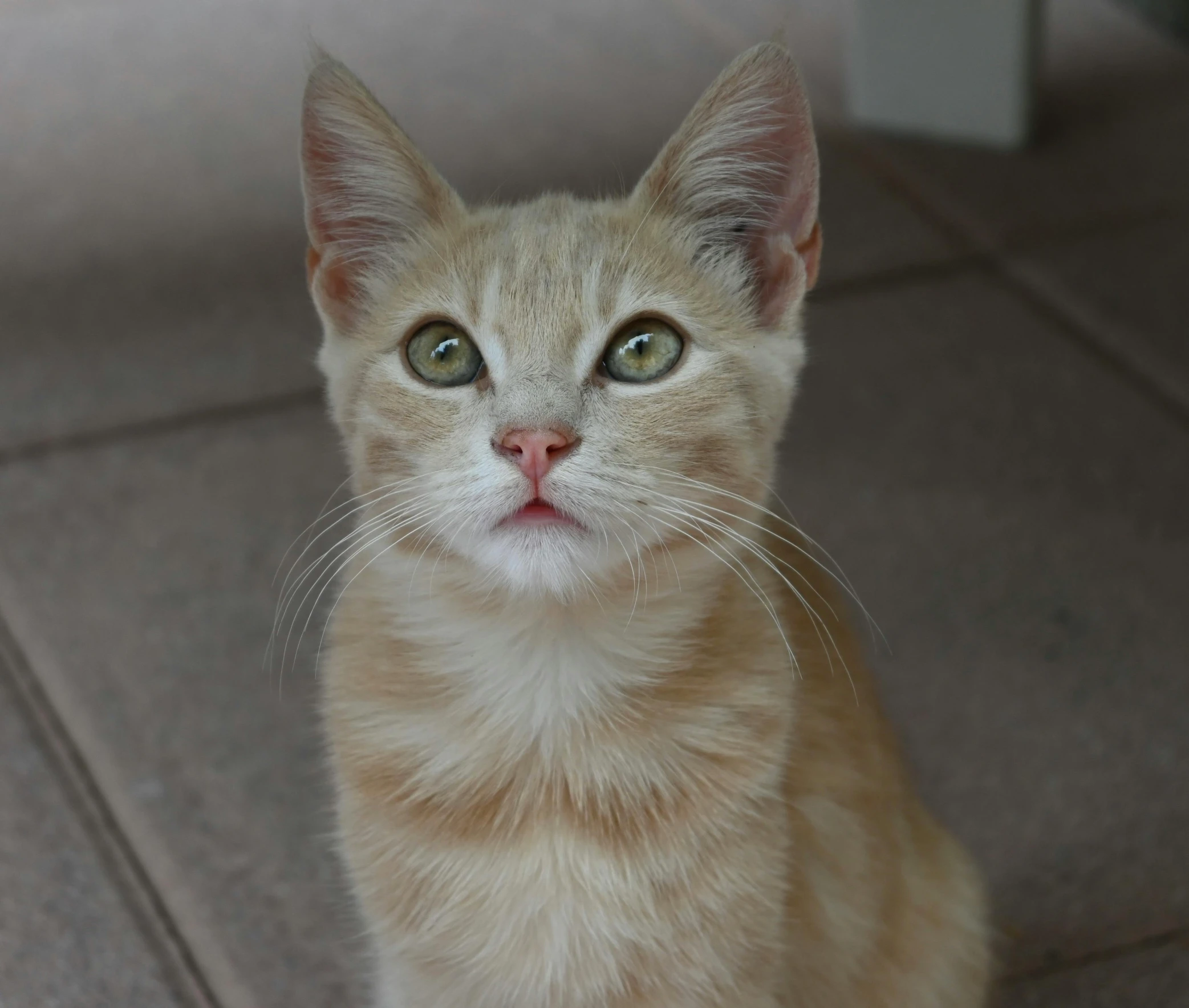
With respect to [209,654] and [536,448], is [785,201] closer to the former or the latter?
[536,448]

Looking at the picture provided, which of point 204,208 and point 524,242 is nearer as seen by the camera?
point 524,242

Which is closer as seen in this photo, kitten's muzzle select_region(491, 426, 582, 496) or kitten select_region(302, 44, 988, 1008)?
kitten's muzzle select_region(491, 426, 582, 496)

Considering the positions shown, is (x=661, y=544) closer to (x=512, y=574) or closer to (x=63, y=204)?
(x=512, y=574)

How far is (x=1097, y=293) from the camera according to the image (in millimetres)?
3439

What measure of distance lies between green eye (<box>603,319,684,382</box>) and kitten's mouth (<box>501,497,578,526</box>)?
0.17 meters

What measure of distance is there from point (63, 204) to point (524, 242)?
97.3 inches

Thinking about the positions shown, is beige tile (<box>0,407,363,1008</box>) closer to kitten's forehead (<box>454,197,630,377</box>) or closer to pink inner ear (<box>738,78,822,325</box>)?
kitten's forehead (<box>454,197,630,377</box>)

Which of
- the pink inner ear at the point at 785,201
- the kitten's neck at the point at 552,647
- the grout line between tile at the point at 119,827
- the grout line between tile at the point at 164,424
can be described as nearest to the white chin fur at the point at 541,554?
the kitten's neck at the point at 552,647

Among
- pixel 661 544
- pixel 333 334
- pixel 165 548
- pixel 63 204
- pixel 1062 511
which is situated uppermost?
pixel 333 334

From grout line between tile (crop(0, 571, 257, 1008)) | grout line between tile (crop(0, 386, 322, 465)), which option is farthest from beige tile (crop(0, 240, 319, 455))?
Result: grout line between tile (crop(0, 571, 257, 1008))

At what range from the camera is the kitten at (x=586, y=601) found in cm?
156

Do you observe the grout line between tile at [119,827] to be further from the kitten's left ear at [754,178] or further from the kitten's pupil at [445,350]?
the kitten's left ear at [754,178]

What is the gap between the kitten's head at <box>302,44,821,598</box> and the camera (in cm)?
149

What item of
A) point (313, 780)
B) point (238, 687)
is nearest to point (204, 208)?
point (238, 687)
